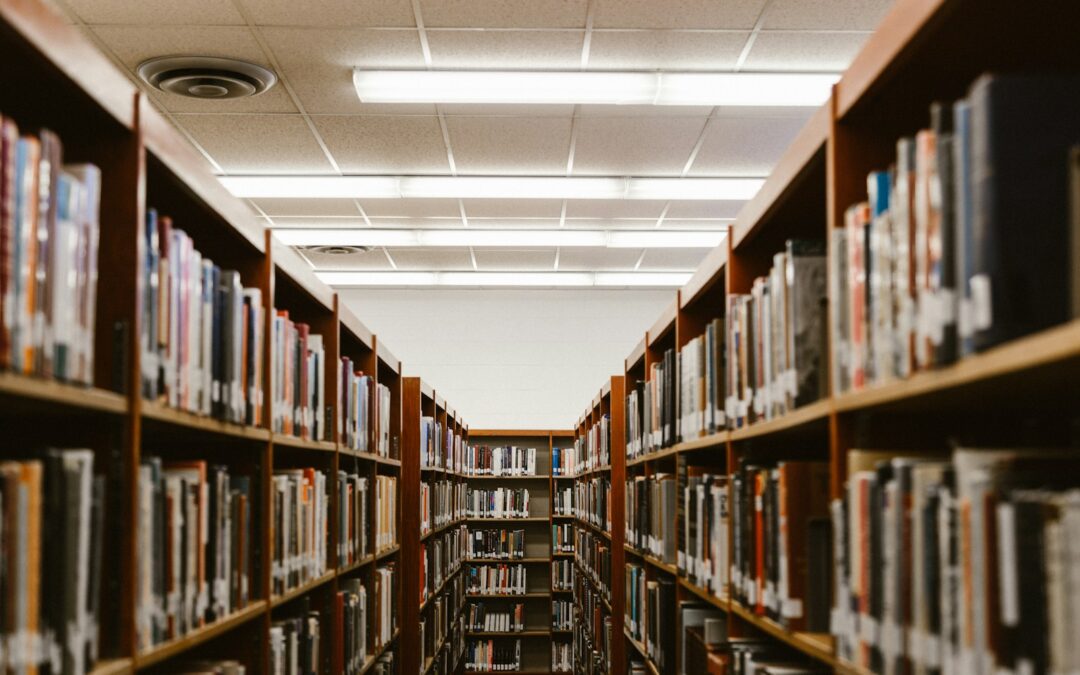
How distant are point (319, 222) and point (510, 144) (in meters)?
2.32

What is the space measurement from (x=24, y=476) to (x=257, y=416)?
115 centimetres

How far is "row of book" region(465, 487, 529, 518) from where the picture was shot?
9.75 m

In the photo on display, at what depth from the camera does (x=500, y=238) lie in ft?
27.1

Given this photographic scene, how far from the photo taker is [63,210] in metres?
1.43

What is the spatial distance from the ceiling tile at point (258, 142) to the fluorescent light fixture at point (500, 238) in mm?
1558

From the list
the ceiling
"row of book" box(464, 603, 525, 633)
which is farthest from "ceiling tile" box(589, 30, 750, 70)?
"row of book" box(464, 603, 525, 633)

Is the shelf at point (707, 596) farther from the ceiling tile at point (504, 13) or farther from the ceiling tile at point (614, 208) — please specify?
the ceiling tile at point (614, 208)

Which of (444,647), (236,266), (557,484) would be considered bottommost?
(444,647)

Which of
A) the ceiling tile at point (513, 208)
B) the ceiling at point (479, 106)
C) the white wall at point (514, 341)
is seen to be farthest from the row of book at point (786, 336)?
the white wall at point (514, 341)

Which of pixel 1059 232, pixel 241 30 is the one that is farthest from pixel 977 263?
pixel 241 30

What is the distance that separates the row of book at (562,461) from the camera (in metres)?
9.74

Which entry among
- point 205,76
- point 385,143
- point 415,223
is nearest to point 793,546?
point 205,76

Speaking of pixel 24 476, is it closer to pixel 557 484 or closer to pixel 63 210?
pixel 63 210

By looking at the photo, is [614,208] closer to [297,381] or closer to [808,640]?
[297,381]
